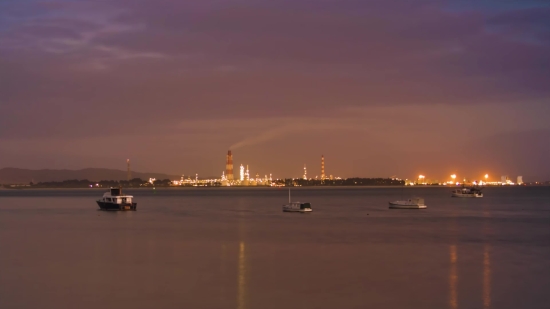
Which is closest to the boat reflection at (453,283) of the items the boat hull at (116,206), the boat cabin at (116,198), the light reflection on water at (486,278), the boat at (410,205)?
the light reflection on water at (486,278)

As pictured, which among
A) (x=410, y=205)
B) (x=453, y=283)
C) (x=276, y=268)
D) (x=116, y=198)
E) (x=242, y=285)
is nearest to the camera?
(x=242, y=285)

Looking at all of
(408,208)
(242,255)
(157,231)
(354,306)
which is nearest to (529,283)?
(354,306)

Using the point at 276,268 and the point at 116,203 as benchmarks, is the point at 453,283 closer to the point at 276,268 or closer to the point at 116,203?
the point at 276,268

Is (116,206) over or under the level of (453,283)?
over

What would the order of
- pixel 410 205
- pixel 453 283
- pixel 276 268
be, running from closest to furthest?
1. pixel 453 283
2. pixel 276 268
3. pixel 410 205

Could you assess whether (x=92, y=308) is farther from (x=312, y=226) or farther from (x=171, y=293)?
(x=312, y=226)

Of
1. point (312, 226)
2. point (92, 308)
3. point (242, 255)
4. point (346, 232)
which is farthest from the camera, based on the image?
point (312, 226)

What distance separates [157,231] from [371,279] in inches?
802

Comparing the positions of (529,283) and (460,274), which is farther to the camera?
(460,274)

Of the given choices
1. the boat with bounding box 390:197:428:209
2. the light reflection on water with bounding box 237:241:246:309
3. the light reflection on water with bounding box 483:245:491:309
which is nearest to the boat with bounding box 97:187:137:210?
the boat with bounding box 390:197:428:209

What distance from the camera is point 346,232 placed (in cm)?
3600

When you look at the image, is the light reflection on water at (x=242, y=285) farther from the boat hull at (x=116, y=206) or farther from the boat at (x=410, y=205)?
the boat at (x=410, y=205)

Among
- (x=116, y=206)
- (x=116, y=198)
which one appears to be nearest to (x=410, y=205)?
(x=116, y=206)

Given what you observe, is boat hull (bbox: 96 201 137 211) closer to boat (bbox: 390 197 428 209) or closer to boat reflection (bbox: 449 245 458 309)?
boat (bbox: 390 197 428 209)
